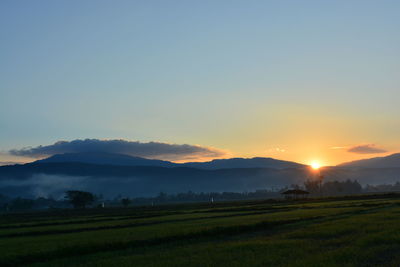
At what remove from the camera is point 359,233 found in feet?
99.5

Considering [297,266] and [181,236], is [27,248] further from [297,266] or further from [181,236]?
[297,266]

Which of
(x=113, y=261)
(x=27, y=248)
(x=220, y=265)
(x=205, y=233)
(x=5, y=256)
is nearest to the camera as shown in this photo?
(x=220, y=265)

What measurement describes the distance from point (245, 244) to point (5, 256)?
1562cm

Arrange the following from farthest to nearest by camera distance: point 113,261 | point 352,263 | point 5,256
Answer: point 5,256 < point 113,261 < point 352,263

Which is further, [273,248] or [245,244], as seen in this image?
[245,244]

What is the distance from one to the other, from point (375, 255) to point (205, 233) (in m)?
17.2

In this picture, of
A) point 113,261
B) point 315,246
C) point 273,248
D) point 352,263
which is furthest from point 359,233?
point 113,261

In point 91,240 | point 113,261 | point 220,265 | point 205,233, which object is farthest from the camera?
point 205,233

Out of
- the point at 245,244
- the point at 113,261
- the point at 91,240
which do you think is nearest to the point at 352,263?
the point at 245,244

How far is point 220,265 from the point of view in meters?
21.5

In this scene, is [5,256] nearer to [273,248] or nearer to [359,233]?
[273,248]

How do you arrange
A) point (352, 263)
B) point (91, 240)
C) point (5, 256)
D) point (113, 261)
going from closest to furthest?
point (352, 263) → point (113, 261) → point (5, 256) → point (91, 240)

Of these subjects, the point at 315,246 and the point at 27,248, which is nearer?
the point at 315,246

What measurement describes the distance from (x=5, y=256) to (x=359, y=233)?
24.4 metres
